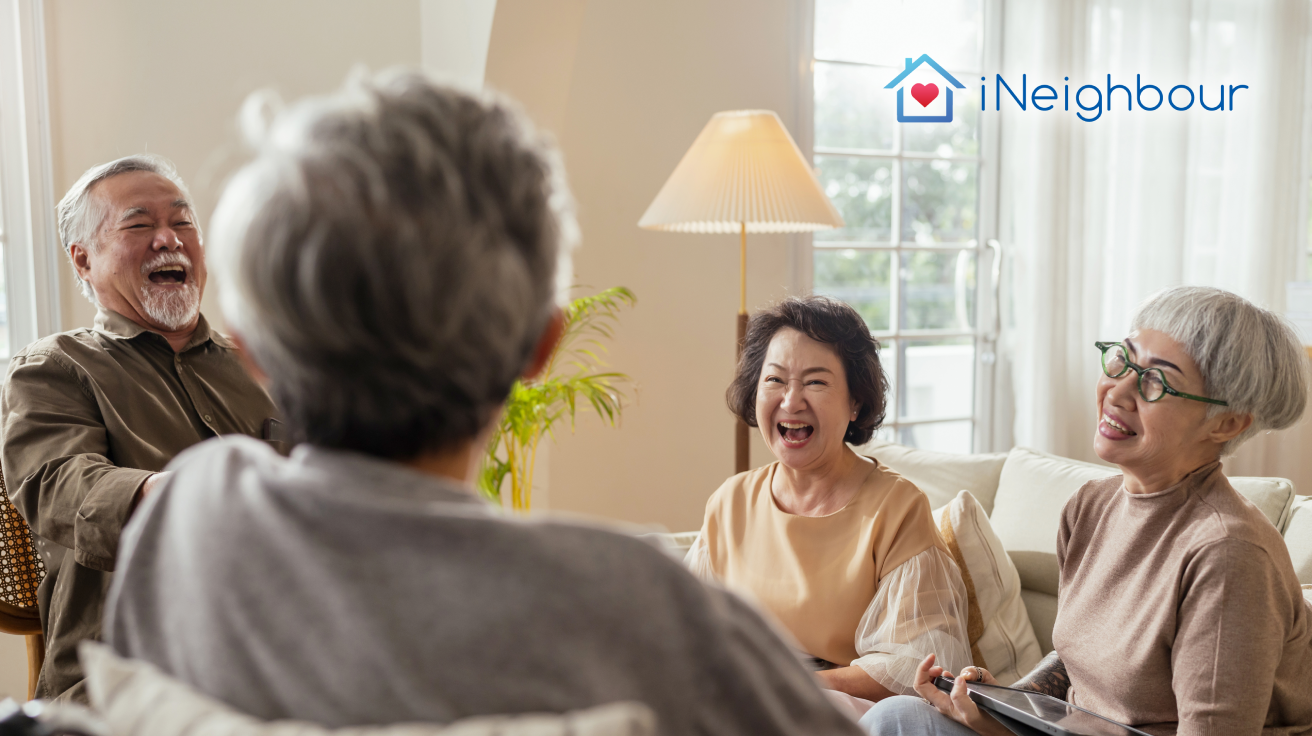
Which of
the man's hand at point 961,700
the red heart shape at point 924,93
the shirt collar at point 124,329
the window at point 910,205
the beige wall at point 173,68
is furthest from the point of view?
the red heart shape at point 924,93

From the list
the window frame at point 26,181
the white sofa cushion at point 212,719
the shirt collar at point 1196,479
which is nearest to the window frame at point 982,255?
the shirt collar at point 1196,479

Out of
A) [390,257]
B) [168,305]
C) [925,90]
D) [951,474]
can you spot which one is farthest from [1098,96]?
[390,257]

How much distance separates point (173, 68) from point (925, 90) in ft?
9.13

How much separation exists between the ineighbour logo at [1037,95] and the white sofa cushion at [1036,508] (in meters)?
1.93

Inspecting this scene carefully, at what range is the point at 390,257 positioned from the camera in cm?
58

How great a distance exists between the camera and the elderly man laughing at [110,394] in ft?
5.06

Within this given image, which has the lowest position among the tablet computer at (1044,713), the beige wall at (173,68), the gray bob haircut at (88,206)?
the tablet computer at (1044,713)

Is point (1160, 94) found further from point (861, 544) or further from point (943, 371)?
point (861, 544)

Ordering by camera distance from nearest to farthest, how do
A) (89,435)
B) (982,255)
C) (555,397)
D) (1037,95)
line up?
(89,435) → (555,397) → (1037,95) → (982,255)

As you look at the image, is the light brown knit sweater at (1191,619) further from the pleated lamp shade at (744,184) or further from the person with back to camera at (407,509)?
the pleated lamp shade at (744,184)

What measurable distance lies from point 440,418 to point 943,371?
12.4ft

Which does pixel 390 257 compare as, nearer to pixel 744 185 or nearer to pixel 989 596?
pixel 989 596

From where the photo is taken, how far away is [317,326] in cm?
60

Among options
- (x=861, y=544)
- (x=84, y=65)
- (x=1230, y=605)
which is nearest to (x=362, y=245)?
(x=1230, y=605)
